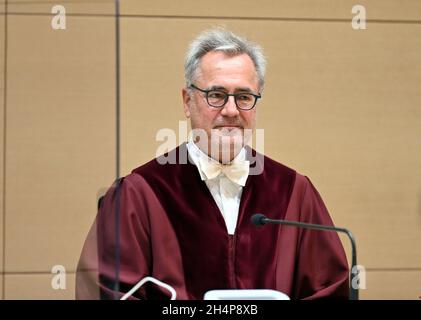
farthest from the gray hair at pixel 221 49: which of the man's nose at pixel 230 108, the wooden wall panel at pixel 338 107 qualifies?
the wooden wall panel at pixel 338 107

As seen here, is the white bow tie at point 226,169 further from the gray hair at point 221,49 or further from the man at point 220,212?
the gray hair at point 221,49

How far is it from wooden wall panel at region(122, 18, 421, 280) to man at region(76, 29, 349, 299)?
1.04 meters

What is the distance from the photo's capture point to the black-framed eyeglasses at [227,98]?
9.91 ft

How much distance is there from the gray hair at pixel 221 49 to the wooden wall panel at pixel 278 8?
1137 millimetres

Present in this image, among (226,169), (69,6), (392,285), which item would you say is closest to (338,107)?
(392,285)

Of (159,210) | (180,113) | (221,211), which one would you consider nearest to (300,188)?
(221,211)

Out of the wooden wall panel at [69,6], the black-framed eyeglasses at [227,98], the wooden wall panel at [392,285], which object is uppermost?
the wooden wall panel at [69,6]

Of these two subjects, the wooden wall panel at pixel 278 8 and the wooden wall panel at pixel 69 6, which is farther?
the wooden wall panel at pixel 278 8

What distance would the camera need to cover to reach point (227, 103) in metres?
3.02

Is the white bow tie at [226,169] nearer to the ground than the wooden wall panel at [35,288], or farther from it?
farther from it

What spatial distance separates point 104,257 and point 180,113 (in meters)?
2.00

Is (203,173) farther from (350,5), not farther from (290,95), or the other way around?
(350,5)

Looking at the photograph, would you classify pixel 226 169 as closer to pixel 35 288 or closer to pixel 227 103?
pixel 227 103

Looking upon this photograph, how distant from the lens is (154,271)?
289 centimetres
